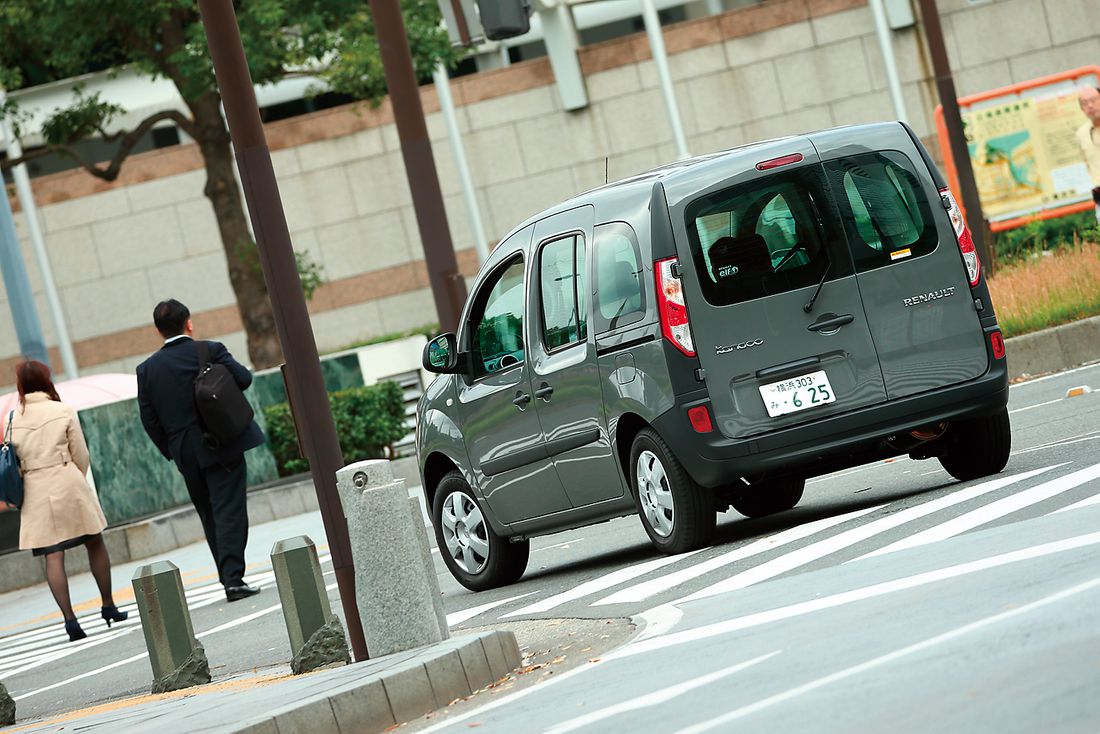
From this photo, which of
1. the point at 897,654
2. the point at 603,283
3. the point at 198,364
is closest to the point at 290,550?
the point at 603,283

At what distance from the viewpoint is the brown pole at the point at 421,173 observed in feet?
53.0

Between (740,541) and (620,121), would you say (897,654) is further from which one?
(620,121)

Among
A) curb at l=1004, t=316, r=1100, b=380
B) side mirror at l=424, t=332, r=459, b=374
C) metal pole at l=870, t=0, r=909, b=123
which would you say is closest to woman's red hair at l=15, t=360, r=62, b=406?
side mirror at l=424, t=332, r=459, b=374

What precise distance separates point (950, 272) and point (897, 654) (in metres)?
4.05

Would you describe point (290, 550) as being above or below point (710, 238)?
below

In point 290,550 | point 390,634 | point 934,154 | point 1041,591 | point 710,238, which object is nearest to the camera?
point 1041,591

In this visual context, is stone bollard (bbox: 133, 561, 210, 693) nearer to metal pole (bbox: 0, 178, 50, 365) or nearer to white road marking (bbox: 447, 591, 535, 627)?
white road marking (bbox: 447, 591, 535, 627)

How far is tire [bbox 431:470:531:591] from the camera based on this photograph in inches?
429

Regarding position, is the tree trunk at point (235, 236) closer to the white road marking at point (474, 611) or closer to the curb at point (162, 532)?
the curb at point (162, 532)

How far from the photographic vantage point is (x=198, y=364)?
43.8ft

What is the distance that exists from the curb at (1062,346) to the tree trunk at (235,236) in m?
12.2

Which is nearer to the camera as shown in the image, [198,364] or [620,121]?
[198,364]

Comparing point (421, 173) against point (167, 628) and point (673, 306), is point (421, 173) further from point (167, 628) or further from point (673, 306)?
point (167, 628)

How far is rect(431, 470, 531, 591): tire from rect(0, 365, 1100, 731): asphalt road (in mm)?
146
